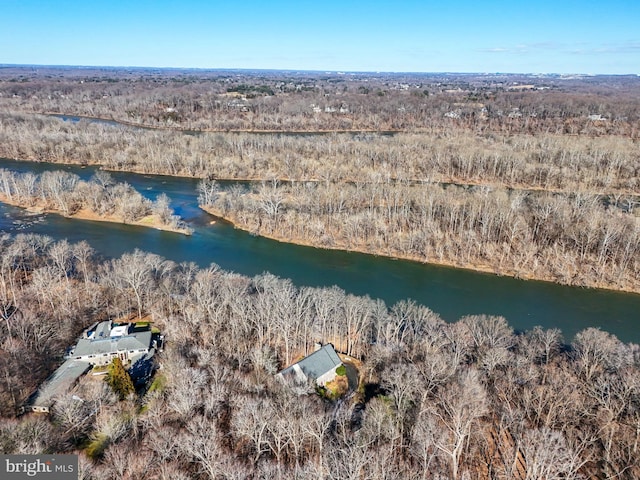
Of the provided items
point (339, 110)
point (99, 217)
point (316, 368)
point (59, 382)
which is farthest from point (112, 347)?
point (339, 110)

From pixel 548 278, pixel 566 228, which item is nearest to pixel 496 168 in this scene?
pixel 566 228

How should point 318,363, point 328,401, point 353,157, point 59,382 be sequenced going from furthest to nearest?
point 353,157
point 318,363
point 59,382
point 328,401

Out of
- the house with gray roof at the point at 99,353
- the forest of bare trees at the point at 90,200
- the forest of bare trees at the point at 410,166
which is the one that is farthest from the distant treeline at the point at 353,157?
the house with gray roof at the point at 99,353

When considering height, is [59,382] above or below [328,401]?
above

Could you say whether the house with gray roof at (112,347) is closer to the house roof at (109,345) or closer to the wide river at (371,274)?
the house roof at (109,345)

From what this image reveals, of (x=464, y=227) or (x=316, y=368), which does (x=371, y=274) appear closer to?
(x=464, y=227)
